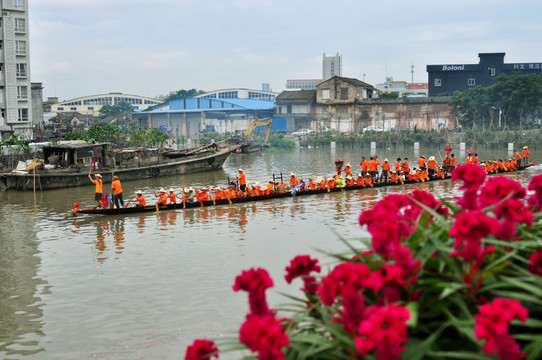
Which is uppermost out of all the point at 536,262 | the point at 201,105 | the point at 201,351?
the point at 201,105

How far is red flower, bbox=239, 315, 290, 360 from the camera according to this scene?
374cm

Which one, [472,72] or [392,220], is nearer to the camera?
[392,220]

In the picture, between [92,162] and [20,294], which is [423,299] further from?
[92,162]

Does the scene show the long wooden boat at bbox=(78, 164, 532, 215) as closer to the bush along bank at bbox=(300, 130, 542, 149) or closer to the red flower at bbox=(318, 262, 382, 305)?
the red flower at bbox=(318, 262, 382, 305)

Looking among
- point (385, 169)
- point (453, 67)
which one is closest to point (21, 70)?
point (385, 169)

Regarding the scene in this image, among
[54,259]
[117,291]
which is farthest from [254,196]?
[117,291]

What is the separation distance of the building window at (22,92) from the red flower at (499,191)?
47.4 m

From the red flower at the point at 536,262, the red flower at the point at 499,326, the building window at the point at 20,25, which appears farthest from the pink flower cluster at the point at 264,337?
the building window at the point at 20,25

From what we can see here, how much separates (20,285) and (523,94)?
60.2 m

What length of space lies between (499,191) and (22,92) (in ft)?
157

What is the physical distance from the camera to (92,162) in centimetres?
3584

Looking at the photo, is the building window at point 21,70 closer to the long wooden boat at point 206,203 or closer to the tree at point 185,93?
the long wooden boat at point 206,203

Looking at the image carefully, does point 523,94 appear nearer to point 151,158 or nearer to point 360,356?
point 151,158

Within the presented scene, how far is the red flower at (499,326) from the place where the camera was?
3.35 meters
